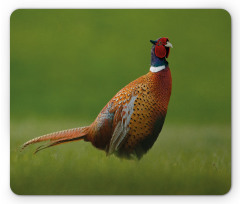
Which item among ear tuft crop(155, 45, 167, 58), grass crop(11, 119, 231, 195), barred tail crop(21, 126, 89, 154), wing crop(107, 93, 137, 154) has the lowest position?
grass crop(11, 119, 231, 195)

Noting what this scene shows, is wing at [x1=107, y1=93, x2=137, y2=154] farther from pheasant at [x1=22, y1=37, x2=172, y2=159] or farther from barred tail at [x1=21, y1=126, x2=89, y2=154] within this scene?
barred tail at [x1=21, y1=126, x2=89, y2=154]

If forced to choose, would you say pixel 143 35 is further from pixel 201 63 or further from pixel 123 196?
pixel 123 196

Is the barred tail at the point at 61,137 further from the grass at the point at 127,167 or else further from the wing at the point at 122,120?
the wing at the point at 122,120

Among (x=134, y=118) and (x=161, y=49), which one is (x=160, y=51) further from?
(x=134, y=118)

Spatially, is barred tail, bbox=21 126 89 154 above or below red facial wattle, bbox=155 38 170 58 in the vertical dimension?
below

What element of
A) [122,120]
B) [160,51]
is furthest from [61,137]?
[160,51]

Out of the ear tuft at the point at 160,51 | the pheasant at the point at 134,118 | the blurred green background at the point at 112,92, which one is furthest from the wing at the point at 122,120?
the ear tuft at the point at 160,51

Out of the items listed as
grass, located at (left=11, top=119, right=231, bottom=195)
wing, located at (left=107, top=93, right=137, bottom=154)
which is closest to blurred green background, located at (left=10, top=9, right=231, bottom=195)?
grass, located at (left=11, top=119, right=231, bottom=195)
